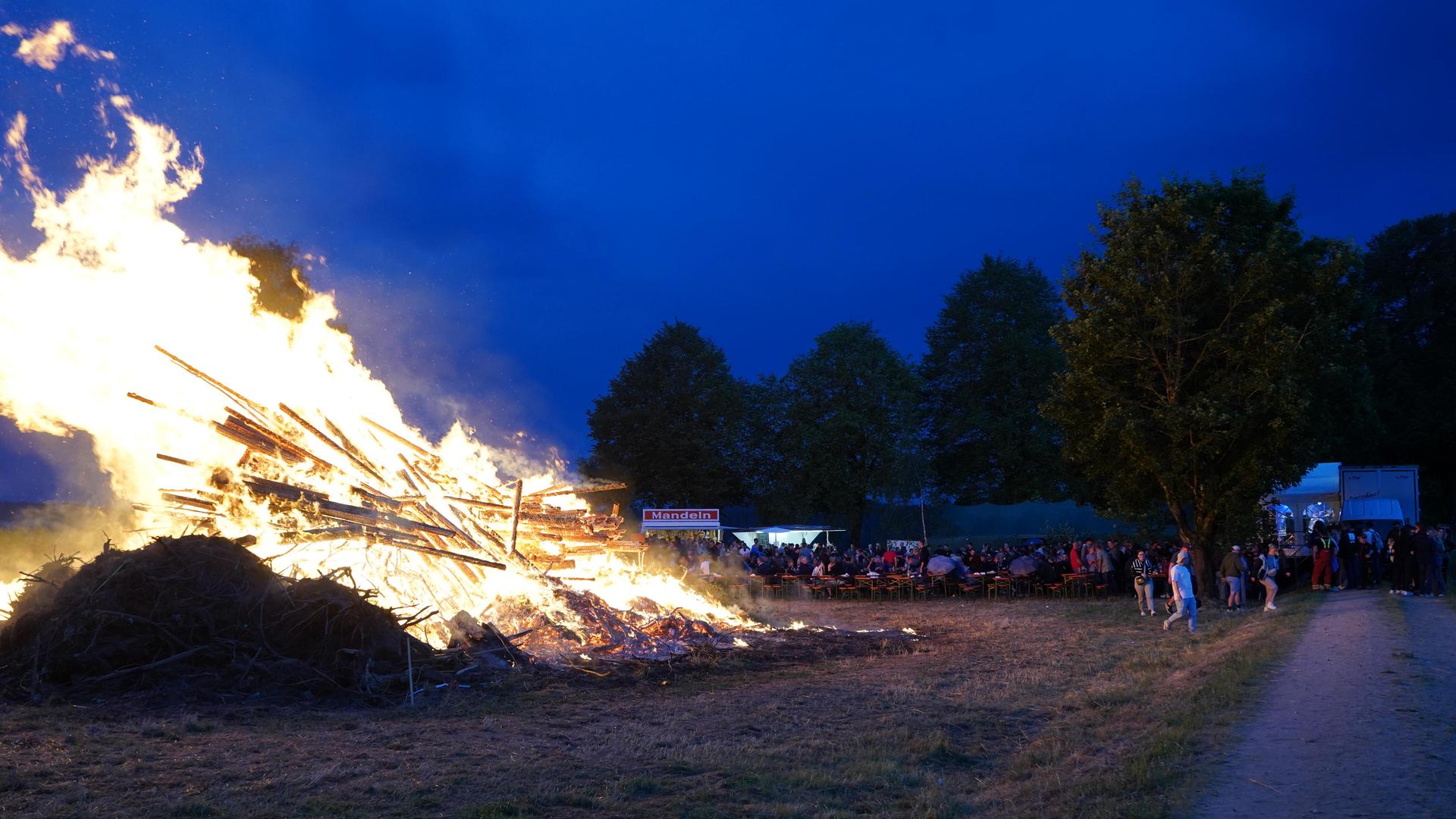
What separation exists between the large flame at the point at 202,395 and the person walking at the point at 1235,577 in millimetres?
13692

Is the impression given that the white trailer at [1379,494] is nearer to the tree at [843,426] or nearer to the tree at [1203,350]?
the tree at [1203,350]

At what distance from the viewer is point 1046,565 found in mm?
27562

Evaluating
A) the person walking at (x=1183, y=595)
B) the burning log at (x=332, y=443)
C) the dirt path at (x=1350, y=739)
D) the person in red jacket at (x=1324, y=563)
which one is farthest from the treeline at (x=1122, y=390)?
the burning log at (x=332, y=443)

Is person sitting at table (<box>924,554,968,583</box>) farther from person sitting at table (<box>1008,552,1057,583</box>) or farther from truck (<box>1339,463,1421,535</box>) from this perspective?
truck (<box>1339,463,1421,535</box>)

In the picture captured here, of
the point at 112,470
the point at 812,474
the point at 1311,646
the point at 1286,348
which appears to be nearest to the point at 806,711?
the point at 1311,646

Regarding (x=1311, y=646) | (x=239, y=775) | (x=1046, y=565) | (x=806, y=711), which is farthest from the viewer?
(x=1046, y=565)

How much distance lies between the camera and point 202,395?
15.0 meters

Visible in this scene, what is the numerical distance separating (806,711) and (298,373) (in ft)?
32.8

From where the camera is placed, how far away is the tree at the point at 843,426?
1966 inches

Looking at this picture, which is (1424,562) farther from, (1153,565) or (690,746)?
(690,746)

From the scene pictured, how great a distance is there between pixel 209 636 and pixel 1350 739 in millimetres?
11574

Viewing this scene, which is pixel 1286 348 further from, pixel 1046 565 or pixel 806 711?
pixel 806 711

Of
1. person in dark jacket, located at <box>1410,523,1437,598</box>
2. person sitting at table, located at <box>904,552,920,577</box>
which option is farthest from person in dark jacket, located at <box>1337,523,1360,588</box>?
person sitting at table, located at <box>904,552,920,577</box>

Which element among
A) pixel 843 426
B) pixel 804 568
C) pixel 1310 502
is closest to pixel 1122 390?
pixel 804 568
